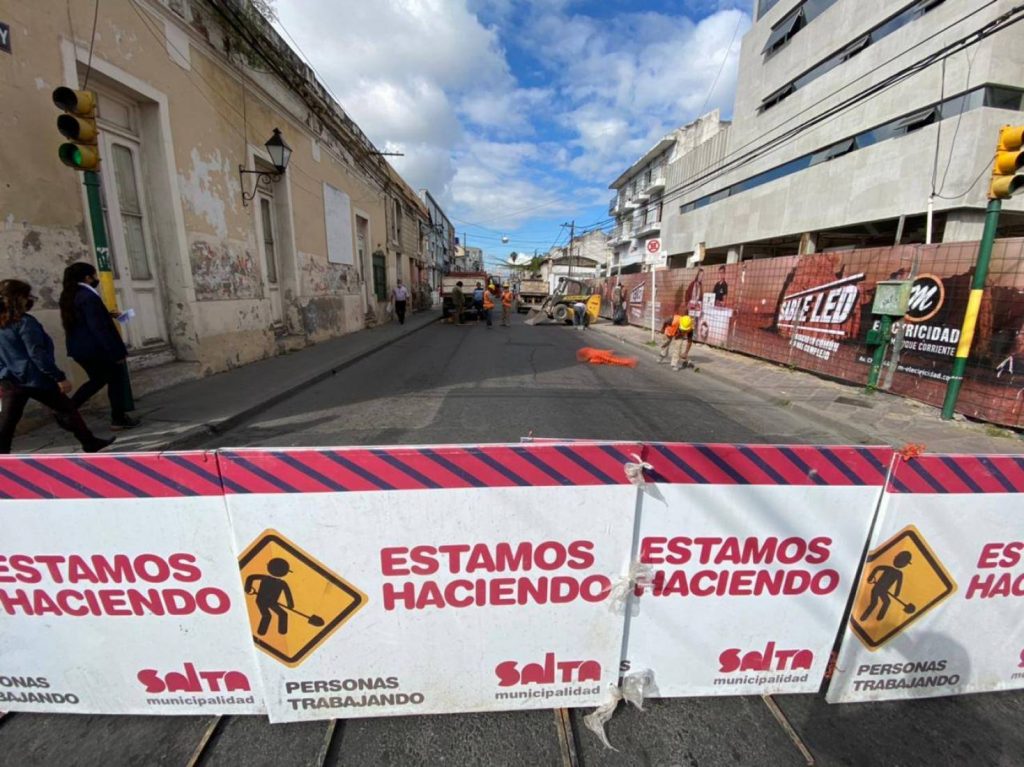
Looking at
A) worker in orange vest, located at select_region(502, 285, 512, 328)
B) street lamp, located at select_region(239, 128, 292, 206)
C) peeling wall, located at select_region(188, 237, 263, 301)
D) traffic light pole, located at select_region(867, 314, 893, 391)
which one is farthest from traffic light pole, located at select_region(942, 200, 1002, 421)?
worker in orange vest, located at select_region(502, 285, 512, 328)

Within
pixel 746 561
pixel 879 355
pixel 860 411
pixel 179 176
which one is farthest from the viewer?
pixel 879 355

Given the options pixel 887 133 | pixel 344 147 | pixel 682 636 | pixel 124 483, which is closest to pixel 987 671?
pixel 682 636

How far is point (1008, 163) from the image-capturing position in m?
5.02

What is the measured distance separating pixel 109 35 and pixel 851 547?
9.44 meters

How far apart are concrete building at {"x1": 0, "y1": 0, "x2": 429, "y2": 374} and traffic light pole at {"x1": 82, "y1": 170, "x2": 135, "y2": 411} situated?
552 mm

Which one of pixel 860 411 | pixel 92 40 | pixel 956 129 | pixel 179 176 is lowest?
pixel 860 411

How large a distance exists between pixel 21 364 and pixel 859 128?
75.7ft

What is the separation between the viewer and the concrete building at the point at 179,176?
4727 millimetres

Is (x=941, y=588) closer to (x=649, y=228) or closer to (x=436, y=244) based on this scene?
(x=649, y=228)

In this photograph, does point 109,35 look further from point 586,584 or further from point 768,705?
point 768,705

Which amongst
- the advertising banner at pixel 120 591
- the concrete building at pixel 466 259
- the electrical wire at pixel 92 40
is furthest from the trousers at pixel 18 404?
the concrete building at pixel 466 259

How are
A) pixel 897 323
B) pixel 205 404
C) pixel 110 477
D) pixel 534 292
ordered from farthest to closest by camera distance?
1. pixel 534 292
2. pixel 897 323
3. pixel 205 404
4. pixel 110 477

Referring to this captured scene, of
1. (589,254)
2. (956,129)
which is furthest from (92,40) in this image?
(589,254)

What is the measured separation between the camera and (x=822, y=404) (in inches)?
265
